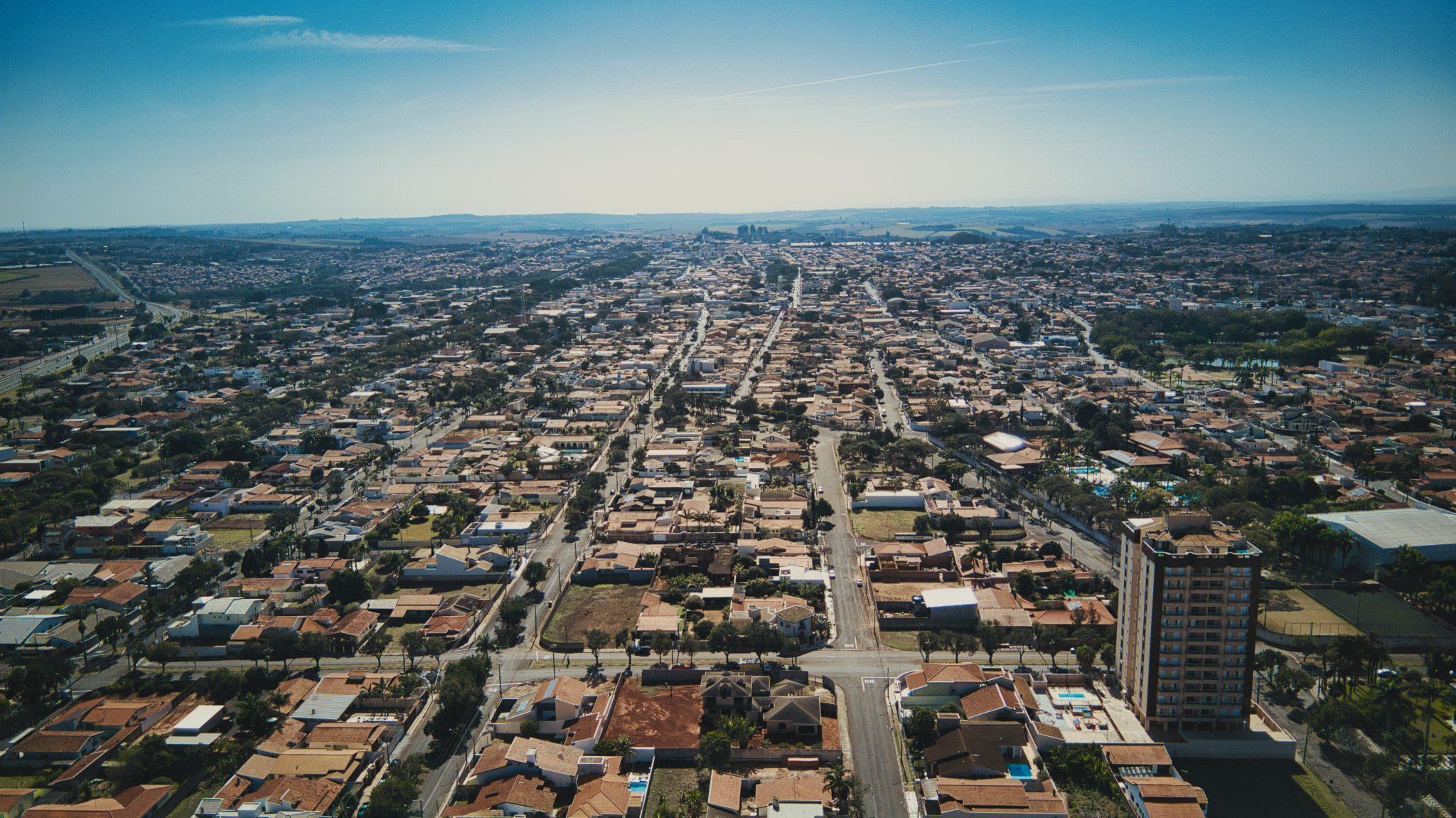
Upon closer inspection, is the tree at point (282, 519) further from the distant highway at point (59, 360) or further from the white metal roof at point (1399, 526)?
the white metal roof at point (1399, 526)

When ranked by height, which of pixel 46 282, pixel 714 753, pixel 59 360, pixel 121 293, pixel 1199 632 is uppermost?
pixel 46 282

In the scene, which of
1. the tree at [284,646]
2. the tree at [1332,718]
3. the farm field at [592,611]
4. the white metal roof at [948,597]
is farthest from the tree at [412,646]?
the tree at [1332,718]

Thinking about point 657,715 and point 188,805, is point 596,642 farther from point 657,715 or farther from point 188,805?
point 188,805

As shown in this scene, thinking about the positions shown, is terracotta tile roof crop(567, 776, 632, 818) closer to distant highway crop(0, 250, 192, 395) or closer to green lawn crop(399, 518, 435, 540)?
green lawn crop(399, 518, 435, 540)

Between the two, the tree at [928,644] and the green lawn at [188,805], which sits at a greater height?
the tree at [928,644]

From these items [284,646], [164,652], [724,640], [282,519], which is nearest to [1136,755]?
[724,640]

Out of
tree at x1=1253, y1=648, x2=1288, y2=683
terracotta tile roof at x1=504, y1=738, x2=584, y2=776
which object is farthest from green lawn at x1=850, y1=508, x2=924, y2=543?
terracotta tile roof at x1=504, y1=738, x2=584, y2=776

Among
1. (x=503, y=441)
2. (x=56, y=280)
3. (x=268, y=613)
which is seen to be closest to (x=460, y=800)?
(x=268, y=613)
